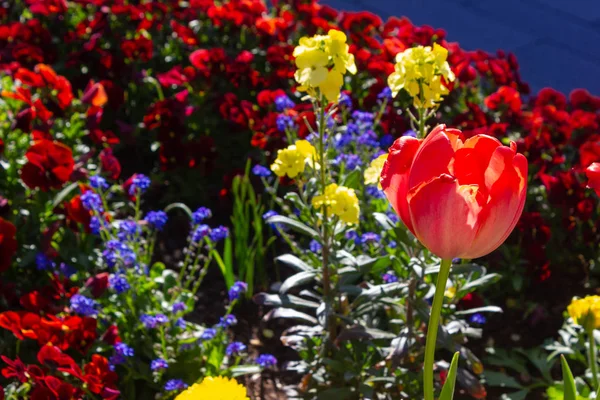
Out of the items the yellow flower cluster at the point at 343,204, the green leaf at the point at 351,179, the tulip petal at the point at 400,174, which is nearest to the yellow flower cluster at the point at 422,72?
the yellow flower cluster at the point at 343,204

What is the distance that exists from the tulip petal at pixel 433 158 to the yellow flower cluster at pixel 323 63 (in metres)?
0.76

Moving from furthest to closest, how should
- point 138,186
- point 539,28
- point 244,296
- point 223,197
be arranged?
point 539,28
point 223,197
point 244,296
point 138,186

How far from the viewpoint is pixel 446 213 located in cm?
96

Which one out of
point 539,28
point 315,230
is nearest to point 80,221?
point 315,230

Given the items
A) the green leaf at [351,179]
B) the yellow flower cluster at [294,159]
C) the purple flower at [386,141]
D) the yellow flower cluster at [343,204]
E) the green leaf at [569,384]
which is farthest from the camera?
the purple flower at [386,141]

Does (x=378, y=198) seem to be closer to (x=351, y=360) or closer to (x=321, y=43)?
(x=351, y=360)

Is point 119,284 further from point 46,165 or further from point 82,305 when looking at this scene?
point 46,165

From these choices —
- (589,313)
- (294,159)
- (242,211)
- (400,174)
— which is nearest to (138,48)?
(242,211)

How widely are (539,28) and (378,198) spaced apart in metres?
3.99

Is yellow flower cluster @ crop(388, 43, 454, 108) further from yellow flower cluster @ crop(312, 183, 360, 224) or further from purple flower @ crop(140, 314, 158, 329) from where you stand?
purple flower @ crop(140, 314, 158, 329)

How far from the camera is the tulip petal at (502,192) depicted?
958 millimetres

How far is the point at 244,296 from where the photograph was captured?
9.45 feet

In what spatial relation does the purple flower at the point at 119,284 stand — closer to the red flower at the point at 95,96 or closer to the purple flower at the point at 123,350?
the purple flower at the point at 123,350

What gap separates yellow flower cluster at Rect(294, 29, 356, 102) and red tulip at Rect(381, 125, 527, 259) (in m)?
0.73
